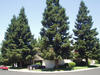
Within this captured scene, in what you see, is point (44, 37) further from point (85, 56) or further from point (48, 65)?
point (85, 56)

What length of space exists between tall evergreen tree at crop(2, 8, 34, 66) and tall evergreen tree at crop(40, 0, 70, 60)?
7437mm

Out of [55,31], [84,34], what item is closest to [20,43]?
[55,31]

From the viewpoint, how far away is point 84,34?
4328cm

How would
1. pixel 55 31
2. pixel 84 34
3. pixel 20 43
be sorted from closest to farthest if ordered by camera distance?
1. pixel 55 31
2. pixel 20 43
3. pixel 84 34

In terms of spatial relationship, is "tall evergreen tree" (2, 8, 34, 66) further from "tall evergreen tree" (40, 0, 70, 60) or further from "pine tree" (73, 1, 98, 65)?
"pine tree" (73, 1, 98, 65)

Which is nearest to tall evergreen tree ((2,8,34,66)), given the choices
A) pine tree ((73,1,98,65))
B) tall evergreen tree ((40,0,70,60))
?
tall evergreen tree ((40,0,70,60))

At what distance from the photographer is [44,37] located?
3478 cm

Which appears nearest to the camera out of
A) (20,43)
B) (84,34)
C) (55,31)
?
(55,31)

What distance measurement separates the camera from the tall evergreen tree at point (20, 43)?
39.0 meters

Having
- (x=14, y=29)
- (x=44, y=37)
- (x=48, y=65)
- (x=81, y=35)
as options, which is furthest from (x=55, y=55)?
(x=14, y=29)

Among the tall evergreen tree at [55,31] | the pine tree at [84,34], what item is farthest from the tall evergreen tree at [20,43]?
the pine tree at [84,34]

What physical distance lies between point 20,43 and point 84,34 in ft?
66.1

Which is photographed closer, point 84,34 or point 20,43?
point 20,43

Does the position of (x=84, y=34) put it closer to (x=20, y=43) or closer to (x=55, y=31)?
(x=55, y=31)
